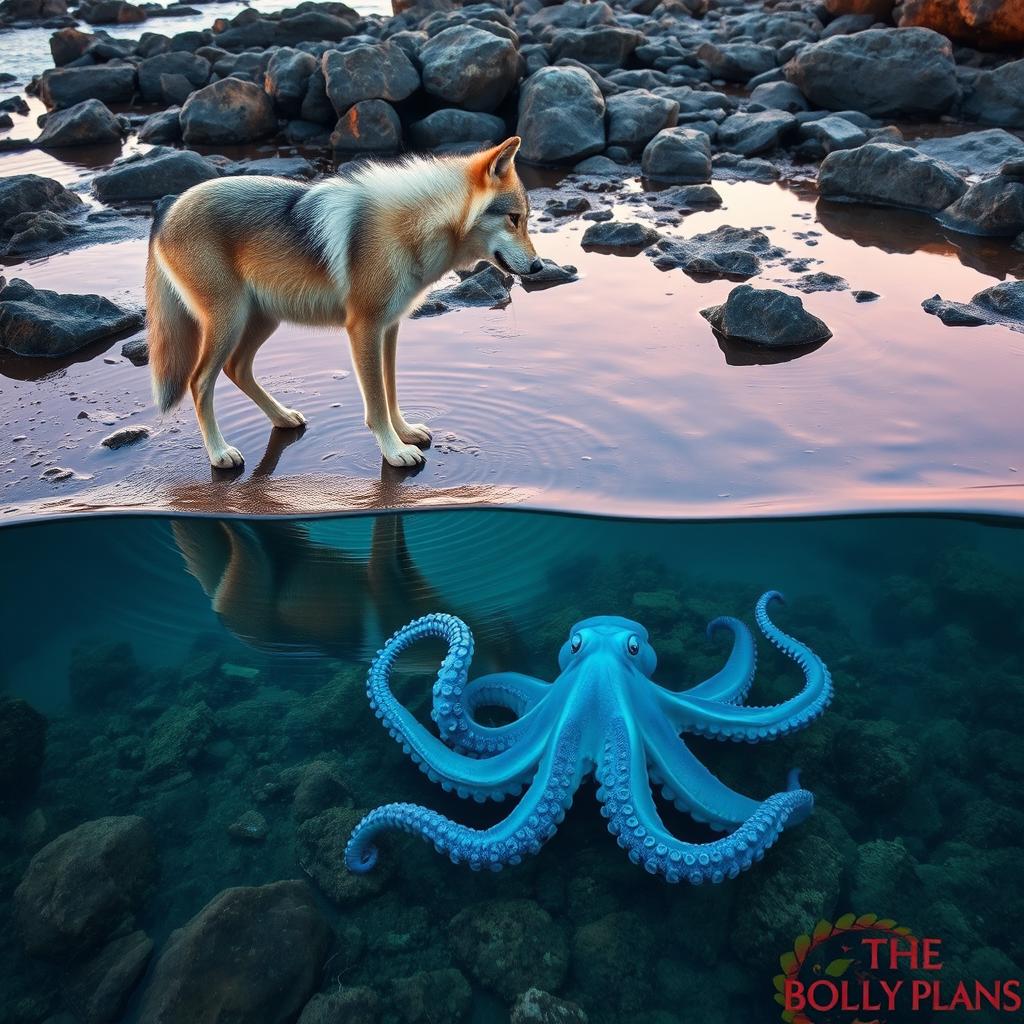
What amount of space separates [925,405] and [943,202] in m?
3.71

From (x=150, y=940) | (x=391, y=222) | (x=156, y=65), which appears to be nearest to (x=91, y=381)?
(x=391, y=222)

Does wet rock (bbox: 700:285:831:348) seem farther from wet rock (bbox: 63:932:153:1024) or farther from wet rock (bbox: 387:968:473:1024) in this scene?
wet rock (bbox: 63:932:153:1024)

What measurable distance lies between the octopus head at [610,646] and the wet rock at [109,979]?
1313mm

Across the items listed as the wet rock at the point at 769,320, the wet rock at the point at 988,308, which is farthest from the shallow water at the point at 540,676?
the wet rock at the point at 988,308

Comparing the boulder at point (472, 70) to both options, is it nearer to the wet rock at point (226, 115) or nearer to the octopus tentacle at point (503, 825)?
the wet rock at point (226, 115)

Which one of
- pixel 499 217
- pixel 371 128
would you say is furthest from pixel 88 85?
pixel 499 217

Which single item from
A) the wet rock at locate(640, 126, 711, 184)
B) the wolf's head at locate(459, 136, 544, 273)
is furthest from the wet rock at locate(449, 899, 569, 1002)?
the wet rock at locate(640, 126, 711, 184)

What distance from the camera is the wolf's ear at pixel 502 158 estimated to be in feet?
12.1

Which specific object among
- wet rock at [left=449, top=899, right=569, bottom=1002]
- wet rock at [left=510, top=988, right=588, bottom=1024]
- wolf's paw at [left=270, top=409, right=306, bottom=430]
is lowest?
wolf's paw at [left=270, top=409, right=306, bottom=430]

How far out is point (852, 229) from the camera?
23.2 ft

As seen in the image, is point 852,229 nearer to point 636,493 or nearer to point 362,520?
point 636,493

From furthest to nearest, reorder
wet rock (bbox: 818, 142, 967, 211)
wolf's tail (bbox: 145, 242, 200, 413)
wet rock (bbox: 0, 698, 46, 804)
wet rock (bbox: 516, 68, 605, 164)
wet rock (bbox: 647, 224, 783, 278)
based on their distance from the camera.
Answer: wet rock (bbox: 516, 68, 605, 164)
wet rock (bbox: 818, 142, 967, 211)
wet rock (bbox: 647, 224, 783, 278)
wolf's tail (bbox: 145, 242, 200, 413)
wet rock (bbox: 0, 698, 46, 804)

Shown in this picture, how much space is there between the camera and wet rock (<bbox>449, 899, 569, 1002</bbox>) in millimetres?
2102

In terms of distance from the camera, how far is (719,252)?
6516mm
